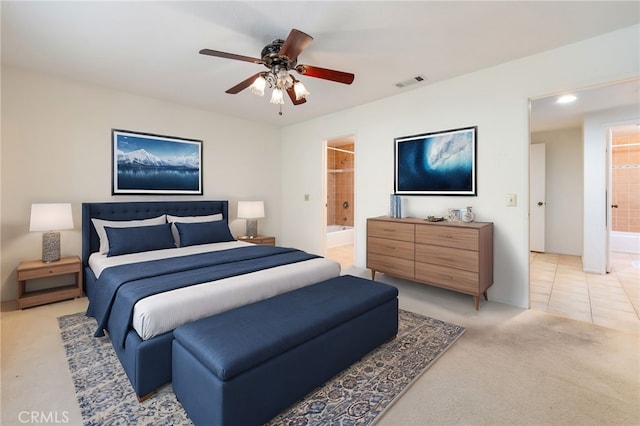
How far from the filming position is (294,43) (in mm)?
2035

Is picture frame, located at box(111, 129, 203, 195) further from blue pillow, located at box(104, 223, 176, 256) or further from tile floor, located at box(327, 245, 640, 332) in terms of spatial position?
tile floor, located at box(327, 245, 640, 332)

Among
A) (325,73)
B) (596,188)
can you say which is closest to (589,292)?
(596,188)

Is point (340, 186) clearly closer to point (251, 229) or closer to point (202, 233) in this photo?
point (251, 229)

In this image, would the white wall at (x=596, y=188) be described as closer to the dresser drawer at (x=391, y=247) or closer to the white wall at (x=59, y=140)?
the dresser drawer at (x=391, y=247)

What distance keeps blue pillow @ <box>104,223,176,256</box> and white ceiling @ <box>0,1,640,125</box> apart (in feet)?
5.76

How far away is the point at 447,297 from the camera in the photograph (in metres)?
3.45

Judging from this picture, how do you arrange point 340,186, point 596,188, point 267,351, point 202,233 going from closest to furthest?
point 267,351 < point 202,233 < point 596,188 < point 340,186

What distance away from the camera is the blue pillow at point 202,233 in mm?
3752

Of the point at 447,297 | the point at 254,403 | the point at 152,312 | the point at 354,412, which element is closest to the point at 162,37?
the point at 152,312

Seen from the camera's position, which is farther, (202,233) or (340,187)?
(340,187)

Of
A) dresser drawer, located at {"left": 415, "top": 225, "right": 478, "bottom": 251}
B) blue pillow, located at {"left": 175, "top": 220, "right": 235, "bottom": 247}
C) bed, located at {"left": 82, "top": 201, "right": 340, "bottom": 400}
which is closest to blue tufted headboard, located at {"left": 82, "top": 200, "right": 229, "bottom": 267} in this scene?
bed, located at {"left": 82, "top": 201, "right": 340, "bottom": 400}

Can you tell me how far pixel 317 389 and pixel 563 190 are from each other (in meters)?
6.30

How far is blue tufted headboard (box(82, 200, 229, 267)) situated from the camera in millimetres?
3508

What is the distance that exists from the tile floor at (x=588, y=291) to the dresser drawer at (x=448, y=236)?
1.04m
